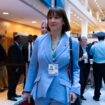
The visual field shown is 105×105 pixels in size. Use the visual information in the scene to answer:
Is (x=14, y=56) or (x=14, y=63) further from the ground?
(x=14, y=56)

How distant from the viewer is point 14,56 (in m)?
6.44

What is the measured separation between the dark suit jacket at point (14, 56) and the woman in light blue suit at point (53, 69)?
4.14 meters

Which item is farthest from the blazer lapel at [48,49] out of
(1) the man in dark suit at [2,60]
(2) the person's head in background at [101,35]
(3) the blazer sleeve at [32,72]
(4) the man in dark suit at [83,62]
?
(1) the man in dark suit at [2,60]

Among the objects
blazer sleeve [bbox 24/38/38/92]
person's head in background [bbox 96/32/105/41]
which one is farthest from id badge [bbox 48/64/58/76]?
person's head in background [bbox 96/32/105/41]

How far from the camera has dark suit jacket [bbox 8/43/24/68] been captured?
6.41m

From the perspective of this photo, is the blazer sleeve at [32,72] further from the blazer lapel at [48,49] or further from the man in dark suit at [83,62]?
the man in dark suit at [83,62]

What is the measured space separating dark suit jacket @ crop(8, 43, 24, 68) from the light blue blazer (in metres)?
4.15

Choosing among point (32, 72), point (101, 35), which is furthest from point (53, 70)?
point (101, 35)

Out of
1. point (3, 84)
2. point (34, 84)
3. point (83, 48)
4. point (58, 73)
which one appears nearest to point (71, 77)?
point (58, 73)

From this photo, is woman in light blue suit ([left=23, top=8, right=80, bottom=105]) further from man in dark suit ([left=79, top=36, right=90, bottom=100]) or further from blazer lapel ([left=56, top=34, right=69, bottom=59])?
man in dark suit ([left=79, top=36, right=90, bottom=100])

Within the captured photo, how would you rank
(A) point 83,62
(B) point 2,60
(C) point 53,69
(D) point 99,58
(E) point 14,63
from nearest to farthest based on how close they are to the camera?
(C) point 53,69 → (E) point 14,63 → (D) point 99,58 → (A) point 83,62 → (B) point 2,60

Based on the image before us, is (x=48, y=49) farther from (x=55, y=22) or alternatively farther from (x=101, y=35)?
(x=101, y=35)

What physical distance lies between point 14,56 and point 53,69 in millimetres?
4409

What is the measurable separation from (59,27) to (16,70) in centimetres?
448
